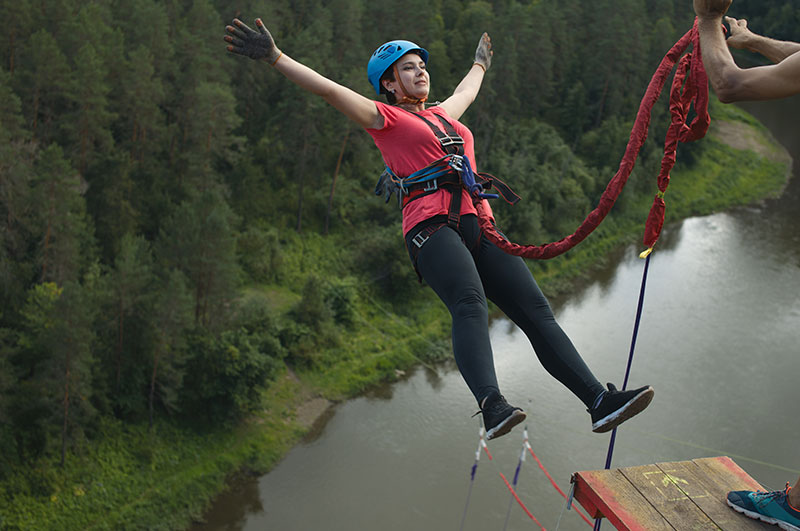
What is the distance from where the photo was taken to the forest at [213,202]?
15.9 metres

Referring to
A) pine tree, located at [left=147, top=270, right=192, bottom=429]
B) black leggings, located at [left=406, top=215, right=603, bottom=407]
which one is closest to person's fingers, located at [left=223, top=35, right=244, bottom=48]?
black leggings, located at [left=406, top=215, right=603, bottom=407]

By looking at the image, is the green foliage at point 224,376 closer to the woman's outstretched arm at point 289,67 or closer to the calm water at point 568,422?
the calm water at point 568,422

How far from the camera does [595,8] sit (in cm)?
3453

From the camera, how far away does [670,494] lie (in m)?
3.87

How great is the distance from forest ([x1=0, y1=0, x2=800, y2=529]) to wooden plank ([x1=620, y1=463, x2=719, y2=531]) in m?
12.9

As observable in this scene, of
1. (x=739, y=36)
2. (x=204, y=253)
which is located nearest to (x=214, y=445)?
(x=204, y=253)

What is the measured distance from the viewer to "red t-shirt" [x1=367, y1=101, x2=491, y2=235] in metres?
4.10

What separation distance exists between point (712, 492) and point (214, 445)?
1482 cm

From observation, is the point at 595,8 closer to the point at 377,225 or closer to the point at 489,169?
the point at 489,169

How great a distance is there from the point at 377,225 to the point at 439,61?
839 centimetres

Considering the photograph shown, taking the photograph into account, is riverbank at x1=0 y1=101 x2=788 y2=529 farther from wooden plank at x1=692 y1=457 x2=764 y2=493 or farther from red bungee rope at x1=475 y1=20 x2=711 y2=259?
red bungee rope at x1=475 y1=20 x2=711 y2=259

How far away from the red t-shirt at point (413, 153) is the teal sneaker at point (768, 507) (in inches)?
79.9

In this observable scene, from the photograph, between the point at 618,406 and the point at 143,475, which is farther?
the point at 143,475

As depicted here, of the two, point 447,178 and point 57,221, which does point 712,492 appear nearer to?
point 447,178
